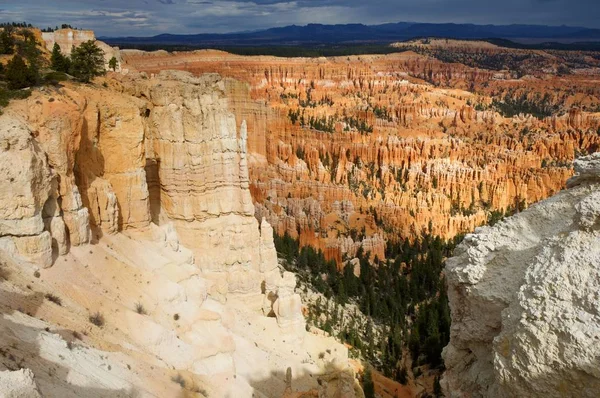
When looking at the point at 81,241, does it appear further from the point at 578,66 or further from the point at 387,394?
the point at 578,66

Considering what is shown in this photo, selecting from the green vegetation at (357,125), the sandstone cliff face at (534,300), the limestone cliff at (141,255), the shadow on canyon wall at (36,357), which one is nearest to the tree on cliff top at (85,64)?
the limestone cliff at (141,255)

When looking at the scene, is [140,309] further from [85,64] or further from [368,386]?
[368,386]

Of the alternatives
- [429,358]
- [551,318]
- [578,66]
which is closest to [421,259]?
[429,358]

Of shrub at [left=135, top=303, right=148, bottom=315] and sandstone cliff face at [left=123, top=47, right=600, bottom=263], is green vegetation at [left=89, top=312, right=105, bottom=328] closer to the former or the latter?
shrub at [left=135, top=303, right=148, bottom=315]

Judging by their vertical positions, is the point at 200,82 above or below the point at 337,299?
above

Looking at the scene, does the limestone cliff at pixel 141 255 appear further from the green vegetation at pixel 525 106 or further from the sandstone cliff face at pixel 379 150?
the green vegetation at pixel 525 106

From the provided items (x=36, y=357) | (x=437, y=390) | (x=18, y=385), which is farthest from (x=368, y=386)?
(x=18, y=385)
